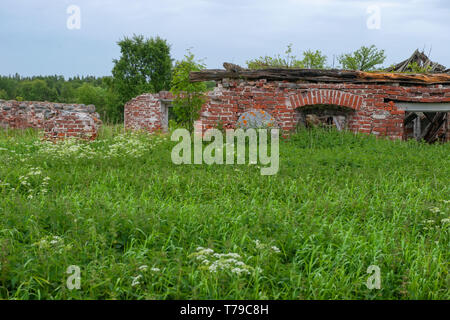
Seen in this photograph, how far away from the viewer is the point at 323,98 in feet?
32.5

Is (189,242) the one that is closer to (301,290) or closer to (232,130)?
(301,290)

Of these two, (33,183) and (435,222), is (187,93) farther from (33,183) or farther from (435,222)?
(435,222)

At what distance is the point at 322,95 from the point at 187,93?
3.93 m

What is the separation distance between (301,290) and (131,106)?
68.0ft

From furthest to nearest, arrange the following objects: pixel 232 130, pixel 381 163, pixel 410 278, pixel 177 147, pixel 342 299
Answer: pixel 232 130, pixel 177 147, pixel 381 163, pixel 410 278, pixel 342 299

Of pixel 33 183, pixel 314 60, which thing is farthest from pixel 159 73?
pixel 33 183

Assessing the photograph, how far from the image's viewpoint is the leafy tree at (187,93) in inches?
433

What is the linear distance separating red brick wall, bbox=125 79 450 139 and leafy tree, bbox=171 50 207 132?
1.29 m

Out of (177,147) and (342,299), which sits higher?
(177,147)

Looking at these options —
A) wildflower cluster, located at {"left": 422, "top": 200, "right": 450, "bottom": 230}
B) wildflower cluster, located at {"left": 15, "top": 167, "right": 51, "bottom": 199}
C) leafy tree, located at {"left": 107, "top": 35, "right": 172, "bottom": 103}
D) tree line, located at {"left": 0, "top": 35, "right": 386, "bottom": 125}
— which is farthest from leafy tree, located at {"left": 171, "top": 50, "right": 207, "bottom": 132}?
leafy tree, located at {"left": 107, "top": 35, "right": 172, "bottom": 103}

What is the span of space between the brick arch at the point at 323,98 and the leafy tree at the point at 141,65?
2327 centimetres

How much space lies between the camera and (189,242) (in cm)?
345

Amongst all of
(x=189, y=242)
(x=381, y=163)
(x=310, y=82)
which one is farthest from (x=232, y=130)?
(x=189, y=242)

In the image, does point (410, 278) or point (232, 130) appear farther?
point (232, 130)
